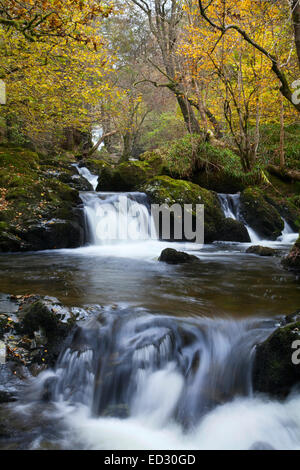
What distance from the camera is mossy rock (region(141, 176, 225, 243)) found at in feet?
37.0

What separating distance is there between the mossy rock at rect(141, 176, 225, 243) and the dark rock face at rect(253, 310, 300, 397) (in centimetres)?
772

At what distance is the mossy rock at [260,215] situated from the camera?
11.8 metres

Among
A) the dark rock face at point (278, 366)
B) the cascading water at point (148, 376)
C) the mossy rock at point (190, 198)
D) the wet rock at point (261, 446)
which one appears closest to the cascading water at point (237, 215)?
the mossy rock at point (190, 198)

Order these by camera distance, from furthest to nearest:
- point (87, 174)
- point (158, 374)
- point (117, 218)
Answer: point (87, 174) < point (117, 218) < point (158, 374)

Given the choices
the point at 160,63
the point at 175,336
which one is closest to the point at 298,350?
the point at 175,336

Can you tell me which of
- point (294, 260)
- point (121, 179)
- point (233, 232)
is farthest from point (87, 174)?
point (294, 260)

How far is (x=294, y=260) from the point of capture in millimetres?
7340

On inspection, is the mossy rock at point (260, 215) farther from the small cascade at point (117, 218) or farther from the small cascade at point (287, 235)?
the small cascade at point (117, 218)

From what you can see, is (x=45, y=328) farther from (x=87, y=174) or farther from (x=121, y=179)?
(x=87, y=174)

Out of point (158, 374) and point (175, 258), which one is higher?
point (175, 258)

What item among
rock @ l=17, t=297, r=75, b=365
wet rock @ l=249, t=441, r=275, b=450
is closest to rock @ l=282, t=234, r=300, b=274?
wet rock @ l=249, t=441, r=275, b=450

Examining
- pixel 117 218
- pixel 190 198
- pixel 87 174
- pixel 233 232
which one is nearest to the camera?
pixel 117 218

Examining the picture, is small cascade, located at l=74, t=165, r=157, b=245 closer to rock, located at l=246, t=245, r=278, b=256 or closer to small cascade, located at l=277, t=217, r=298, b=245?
rock, located at l=246, t=245, r=278, b=256

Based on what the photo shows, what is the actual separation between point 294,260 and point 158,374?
4976 millimetres
